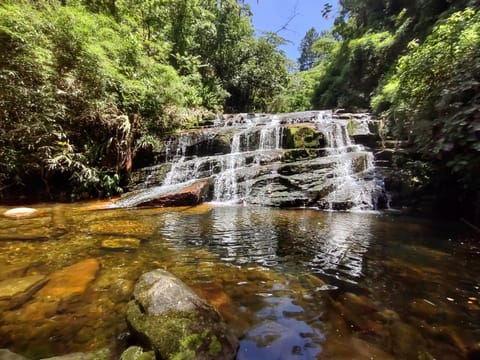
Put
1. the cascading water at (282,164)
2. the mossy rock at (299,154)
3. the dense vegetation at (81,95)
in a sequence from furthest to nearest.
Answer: the mossy rock at (299,154)
the cascading water at (282,164)
the dense vegetation at (81,95)

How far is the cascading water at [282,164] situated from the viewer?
7164 mm

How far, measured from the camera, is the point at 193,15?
15234mm

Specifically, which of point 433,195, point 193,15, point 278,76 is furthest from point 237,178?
point 278,76

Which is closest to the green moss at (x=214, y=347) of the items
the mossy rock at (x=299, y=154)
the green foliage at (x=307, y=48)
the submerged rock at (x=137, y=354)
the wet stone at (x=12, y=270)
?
the submerged rock at (x=137, y=354)

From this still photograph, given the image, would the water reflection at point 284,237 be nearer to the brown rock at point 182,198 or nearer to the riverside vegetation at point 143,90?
the brown rock at point 182,198

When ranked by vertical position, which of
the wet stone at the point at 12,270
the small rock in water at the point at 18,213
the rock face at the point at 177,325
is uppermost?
the small rock in water at the point at 18,213

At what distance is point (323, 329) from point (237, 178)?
21.0ft

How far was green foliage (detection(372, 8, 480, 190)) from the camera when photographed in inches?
117

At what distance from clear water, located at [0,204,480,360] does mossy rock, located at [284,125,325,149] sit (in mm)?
4688

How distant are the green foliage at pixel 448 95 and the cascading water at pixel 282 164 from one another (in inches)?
94.7

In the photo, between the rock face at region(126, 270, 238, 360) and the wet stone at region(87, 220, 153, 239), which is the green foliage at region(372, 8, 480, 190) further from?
the wet stone at region(87, 220, 153, 239)

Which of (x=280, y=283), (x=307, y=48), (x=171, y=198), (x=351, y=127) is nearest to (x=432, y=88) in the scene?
(x=280, y=283)

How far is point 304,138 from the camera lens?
30.8 feet

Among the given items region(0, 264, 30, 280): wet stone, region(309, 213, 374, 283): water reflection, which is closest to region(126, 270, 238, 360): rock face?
region(309, 213, 374, 283): water reflection
